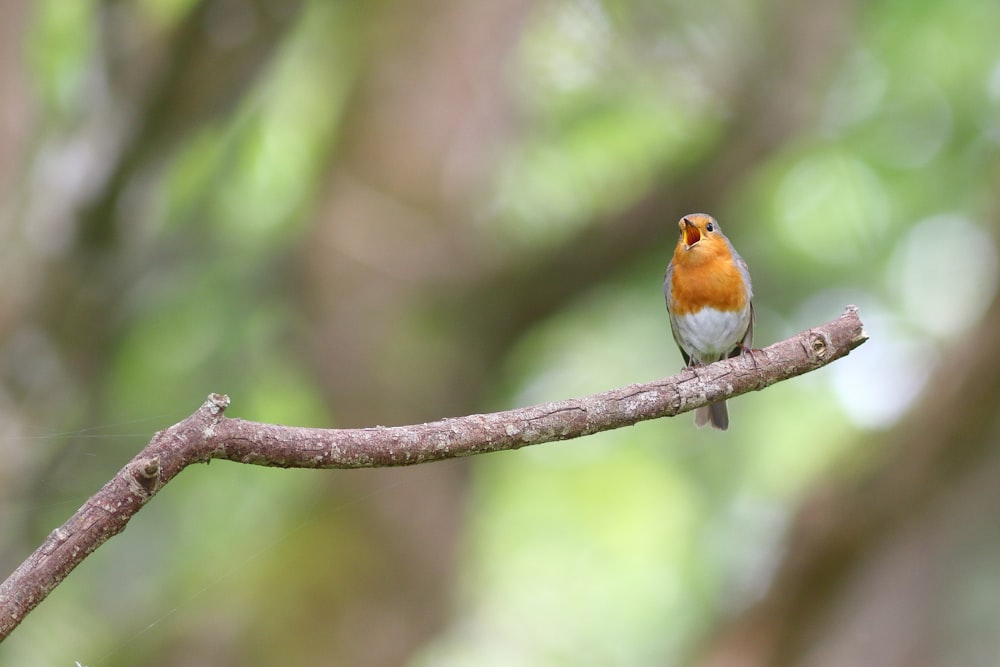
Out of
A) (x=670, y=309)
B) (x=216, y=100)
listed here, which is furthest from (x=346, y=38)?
(x=670, y=309)

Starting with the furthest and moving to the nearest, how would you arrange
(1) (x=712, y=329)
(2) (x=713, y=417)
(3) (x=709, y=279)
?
(2) (x=713, y=417), (1) (x=712, y=329), (3) (x=709, y=279)

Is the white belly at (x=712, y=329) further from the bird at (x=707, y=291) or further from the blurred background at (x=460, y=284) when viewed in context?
the blurred background at (x=460, y=284)

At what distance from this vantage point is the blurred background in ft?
15.9

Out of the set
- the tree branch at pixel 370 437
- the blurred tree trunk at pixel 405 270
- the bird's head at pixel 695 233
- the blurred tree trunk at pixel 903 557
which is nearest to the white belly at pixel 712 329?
the bird's head at pixel 695 233

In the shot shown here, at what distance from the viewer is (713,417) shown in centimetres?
443

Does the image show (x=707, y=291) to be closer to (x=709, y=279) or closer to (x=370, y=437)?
(x=709, y=279)

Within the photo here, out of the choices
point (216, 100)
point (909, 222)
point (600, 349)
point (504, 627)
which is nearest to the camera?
point (216, 100)

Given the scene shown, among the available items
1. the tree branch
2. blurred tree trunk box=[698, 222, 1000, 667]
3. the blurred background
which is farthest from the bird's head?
blurred tree trunk box=[698, 222, 1000, 667]

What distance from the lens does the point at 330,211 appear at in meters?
6.09

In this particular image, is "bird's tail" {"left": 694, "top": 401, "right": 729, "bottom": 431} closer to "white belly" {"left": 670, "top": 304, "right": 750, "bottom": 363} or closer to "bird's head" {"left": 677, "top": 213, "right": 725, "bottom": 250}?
"white belly" {"left": 670, "top": 304, "right": 750, "bottom": 363}

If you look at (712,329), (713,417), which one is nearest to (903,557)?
(713,417)

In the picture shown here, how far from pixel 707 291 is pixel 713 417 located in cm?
92

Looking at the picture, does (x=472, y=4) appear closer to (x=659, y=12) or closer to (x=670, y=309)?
(x=659, y=12)

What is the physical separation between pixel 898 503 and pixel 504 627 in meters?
4.82
